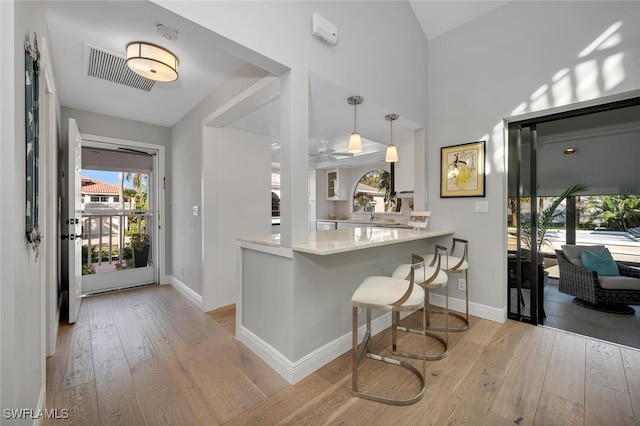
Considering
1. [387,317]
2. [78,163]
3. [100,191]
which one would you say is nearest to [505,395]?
[387,317]

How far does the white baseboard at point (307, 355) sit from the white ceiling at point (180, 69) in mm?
2072

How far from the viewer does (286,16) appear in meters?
1.86

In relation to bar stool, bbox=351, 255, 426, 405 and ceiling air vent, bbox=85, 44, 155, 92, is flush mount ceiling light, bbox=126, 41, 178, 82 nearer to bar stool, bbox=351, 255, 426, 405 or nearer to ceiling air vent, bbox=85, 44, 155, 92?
ceiling air vent, bbox=85, 44, 155, 92

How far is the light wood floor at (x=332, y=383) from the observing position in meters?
1.52

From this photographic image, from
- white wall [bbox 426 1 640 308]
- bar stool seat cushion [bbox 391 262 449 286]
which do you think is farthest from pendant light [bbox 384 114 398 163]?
bar stool seat cushion [bbox 391 262 449 286]

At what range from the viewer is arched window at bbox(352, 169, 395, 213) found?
20.4 ft

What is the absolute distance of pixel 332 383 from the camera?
181 cm

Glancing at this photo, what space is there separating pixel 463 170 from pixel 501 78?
964mm

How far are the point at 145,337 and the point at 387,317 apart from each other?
2.28 metres

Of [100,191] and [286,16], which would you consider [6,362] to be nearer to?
[286,16]

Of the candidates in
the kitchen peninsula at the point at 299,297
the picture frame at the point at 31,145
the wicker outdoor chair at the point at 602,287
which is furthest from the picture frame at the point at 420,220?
the picture frame at the point at 31,145

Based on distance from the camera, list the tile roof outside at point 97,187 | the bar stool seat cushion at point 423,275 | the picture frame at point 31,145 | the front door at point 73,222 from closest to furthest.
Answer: the picture frame at point 31,145
the bar stool seat cushion at point 423,275
the front door at point 73,222
the tile roof outside at point 97,187

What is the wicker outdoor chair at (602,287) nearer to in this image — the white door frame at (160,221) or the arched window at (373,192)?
the arched window at (373,192)

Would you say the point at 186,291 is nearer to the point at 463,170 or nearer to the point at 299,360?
the point at 299,360
